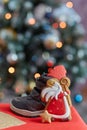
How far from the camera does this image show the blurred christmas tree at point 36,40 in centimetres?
225

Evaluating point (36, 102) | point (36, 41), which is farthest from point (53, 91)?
point (36, 41)

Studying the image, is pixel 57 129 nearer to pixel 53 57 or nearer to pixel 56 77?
pixel 56 77

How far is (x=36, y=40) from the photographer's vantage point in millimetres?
2273

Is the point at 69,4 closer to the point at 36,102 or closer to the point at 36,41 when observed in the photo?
the point at 36,41

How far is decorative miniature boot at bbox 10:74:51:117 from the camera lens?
154 cm

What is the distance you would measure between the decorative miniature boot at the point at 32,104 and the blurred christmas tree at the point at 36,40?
70 centimetres

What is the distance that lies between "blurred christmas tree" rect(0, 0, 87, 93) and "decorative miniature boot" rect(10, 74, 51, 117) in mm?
704

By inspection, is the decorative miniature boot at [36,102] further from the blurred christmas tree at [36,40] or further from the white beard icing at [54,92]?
the blurred christmas tree at [36,40]

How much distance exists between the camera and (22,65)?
7.54 ft

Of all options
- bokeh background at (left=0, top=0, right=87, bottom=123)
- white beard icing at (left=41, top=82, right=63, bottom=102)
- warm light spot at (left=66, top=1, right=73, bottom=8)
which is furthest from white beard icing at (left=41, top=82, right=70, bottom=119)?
warm light spot at (left=66, top=1, right=73, bottom=8)

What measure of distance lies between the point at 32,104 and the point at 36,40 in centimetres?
80

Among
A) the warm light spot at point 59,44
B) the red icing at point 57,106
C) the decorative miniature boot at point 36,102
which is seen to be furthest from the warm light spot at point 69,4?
the red icing at point 57,106

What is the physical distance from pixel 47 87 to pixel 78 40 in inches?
34.8

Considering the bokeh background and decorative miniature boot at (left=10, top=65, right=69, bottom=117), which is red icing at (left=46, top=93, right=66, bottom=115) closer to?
decorative miniature boot at (left=10, top=65, right=69, bottom=117)
